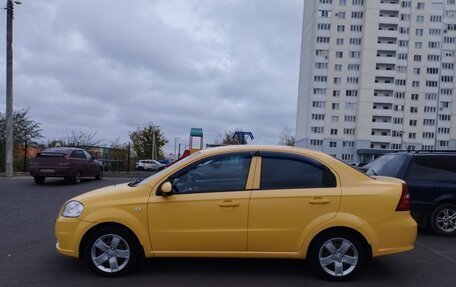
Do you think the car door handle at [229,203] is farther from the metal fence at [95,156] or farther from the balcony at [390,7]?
the balcony at [390,7]

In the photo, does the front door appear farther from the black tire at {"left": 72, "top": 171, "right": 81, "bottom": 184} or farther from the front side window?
the black tire at {"left": 72, "top": 171, "right": 81, "bottom": 184}

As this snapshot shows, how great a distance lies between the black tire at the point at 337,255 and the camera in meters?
5.61

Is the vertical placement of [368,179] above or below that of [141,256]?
above

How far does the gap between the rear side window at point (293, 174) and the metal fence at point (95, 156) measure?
63.4 ft

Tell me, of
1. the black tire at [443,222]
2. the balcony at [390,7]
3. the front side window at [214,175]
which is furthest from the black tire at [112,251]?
the balcony at [390,7]

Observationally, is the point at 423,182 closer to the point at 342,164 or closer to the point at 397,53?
the point at 342,164

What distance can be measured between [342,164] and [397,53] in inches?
3697

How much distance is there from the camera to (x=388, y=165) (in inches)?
375

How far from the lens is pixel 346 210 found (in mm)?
5598

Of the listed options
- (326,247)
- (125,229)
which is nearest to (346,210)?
(326,247)

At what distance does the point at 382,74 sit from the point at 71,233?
9280cm

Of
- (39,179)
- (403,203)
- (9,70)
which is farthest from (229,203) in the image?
(9,70)

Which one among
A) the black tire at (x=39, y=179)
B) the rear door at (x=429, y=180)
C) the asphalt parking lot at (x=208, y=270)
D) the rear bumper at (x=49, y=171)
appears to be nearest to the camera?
the asphalt parking lot at (x=208, y=270)

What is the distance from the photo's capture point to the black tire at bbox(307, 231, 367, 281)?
5609 millimetres
